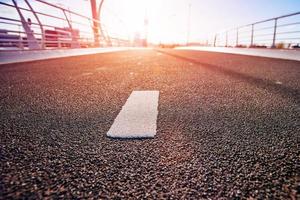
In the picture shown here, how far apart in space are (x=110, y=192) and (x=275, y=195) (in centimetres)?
54

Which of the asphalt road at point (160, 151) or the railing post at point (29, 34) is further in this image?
the railing post at point (29, 34)

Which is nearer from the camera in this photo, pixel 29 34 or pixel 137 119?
pixel 137 119

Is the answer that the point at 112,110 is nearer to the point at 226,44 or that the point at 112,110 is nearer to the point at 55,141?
the point at 55,141

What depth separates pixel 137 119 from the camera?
4.57 ft

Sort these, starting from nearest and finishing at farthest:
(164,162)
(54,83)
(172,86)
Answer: (164,162)
(172,86)
(54,83)

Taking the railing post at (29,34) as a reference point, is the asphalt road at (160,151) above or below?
below

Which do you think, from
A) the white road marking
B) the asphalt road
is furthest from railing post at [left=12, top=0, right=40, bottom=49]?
the white road marking

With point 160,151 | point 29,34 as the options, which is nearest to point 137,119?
point 160,151

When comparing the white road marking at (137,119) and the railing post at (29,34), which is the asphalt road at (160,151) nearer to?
the white road marking at (137,119)

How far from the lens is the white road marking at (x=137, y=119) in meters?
1.17

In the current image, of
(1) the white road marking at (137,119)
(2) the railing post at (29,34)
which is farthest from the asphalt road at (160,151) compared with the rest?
(2) the railing post at (29,34)

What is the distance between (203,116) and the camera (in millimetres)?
1498

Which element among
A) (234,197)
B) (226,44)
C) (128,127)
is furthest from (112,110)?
(226,44)

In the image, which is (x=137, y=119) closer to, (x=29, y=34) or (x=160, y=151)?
Result: (x=160, y=151)
